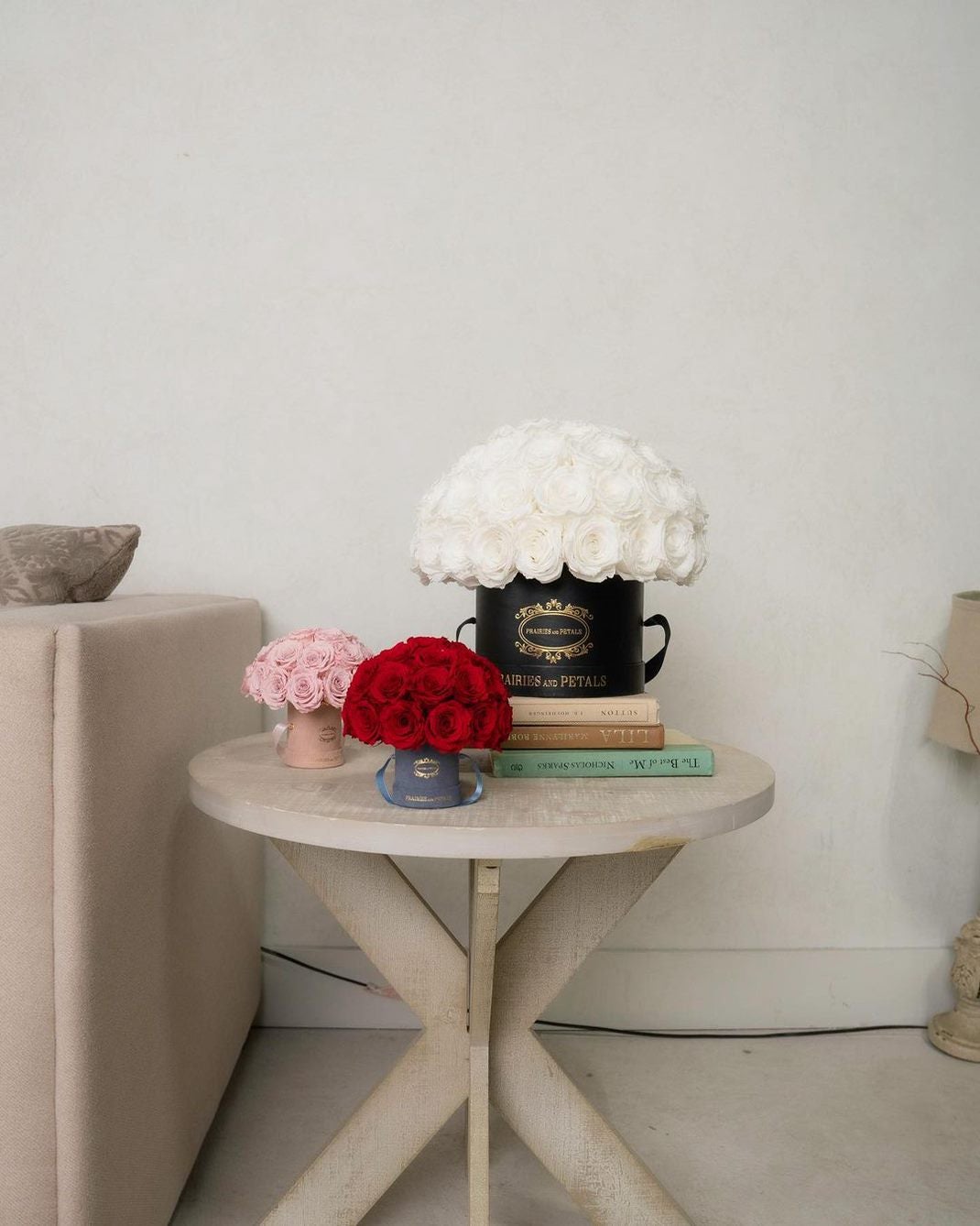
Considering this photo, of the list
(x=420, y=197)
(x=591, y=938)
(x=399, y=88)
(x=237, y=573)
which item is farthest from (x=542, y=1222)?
(x=399, y=88)

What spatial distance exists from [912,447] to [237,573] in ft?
4.46

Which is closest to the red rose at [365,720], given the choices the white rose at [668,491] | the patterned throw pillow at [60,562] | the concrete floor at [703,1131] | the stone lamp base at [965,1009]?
the white rose at [668,491]

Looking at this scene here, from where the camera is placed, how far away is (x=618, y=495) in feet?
3.93

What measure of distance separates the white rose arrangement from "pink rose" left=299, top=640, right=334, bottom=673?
0.18 meters

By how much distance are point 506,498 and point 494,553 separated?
68mm

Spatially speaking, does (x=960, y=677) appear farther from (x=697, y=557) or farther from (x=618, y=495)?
(x=618, y=495)

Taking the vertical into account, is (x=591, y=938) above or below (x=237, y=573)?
below

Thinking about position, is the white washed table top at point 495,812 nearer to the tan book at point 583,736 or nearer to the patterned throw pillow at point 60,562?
the tan book at point 583,736

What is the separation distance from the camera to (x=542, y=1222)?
4.57ft

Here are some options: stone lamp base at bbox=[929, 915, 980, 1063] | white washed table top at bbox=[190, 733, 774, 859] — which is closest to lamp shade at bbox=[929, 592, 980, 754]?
stone lamp base at bbox=[929, 915, 980, 1063]

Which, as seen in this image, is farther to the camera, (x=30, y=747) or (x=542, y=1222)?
(x=542, y=1222)

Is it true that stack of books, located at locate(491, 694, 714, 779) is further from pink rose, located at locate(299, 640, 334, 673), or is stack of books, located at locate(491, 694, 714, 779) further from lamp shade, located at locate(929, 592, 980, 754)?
lamp shade, located at locate(929, 592, 980, 754)

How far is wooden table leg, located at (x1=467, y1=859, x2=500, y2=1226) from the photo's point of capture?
42.6 inches

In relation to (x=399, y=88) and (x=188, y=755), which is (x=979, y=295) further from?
(x=188, y=755)
